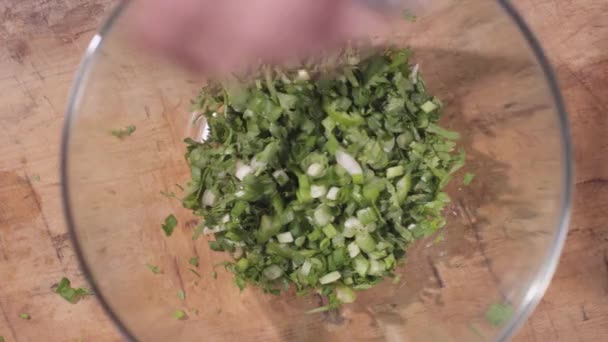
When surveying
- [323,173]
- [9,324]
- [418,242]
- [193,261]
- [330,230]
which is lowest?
[9,324]

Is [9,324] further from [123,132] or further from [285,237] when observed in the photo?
[285,237]

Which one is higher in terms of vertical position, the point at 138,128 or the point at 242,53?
the point at 242,53

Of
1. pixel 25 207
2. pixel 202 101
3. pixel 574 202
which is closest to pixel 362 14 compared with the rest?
pixel 202 101

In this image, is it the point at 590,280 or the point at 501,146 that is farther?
the point at 590,280

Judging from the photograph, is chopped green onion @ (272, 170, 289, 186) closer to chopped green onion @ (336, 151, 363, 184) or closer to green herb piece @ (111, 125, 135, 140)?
chopped green onion @ (336, 151, 363, 184)

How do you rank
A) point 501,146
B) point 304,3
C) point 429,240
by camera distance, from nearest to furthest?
point 304,3
point 501,146
point 429,240

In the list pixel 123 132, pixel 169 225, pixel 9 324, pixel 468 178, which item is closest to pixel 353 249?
pixel 468 178

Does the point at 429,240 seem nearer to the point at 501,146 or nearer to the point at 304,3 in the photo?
the point at 501,146

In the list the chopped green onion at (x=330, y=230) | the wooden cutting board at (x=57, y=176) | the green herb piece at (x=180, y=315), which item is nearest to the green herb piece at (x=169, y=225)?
the green herb piece at (x=180, y=315)
